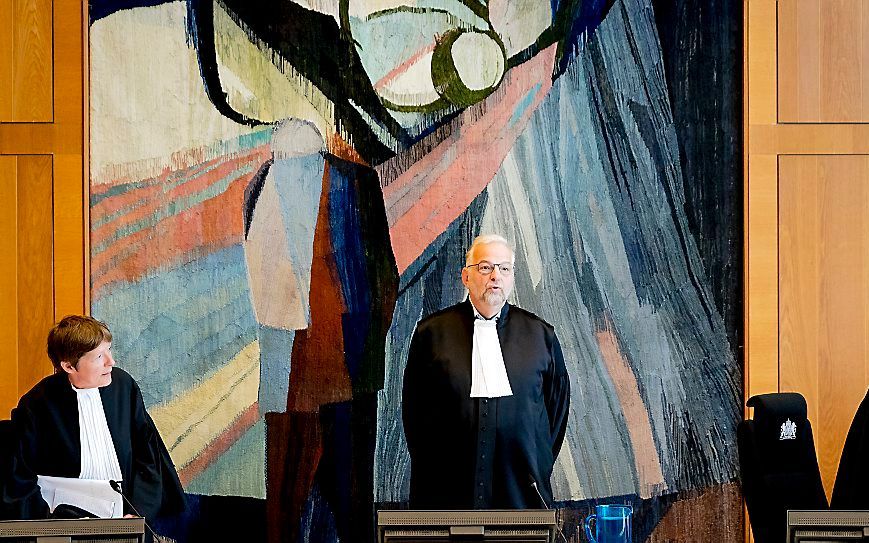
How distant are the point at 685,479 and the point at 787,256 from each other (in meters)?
1.08

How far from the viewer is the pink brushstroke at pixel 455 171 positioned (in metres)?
4.42

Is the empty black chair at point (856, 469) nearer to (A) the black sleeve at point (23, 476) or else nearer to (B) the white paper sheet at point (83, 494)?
(B) the white paper sheet at point (83, 494)

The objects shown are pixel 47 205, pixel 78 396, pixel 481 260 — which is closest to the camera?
pixel 78 396

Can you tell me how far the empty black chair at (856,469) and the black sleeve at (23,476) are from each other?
274cm

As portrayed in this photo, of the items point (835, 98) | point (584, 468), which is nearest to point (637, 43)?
point (835, 98)

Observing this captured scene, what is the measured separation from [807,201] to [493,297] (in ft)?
5.63

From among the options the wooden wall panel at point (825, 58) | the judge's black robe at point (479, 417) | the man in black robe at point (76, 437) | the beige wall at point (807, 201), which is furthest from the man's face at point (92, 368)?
the wooden wall panel at point (825, 58)

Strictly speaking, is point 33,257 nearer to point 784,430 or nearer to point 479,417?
point 479,417

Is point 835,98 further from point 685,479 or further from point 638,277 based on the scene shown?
point 685,479

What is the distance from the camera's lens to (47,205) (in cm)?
435

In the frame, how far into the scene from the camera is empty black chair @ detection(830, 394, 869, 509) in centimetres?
362

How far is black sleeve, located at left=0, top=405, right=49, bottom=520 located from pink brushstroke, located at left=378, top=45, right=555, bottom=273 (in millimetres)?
1715

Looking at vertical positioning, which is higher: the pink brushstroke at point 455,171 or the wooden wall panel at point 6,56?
the wooden wall panel at point 6,56

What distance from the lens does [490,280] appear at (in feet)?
A: 11.7
